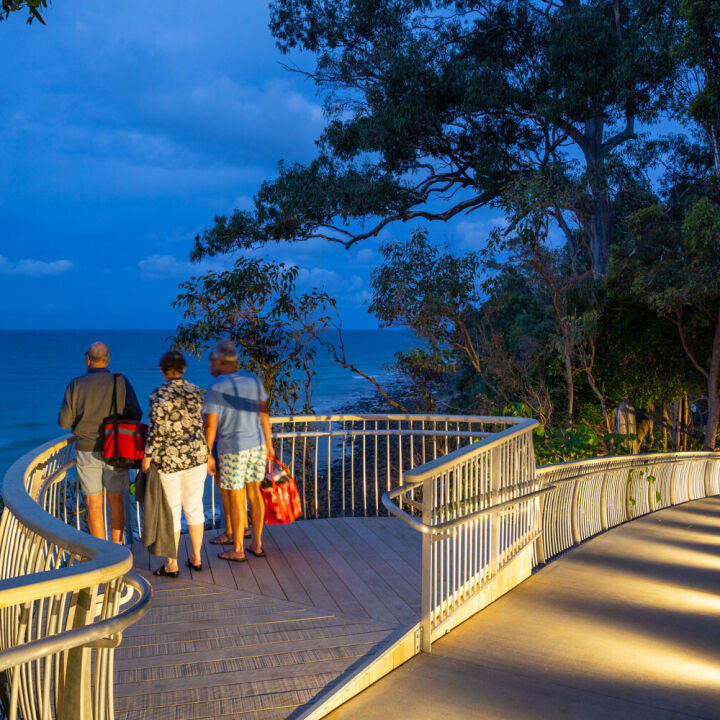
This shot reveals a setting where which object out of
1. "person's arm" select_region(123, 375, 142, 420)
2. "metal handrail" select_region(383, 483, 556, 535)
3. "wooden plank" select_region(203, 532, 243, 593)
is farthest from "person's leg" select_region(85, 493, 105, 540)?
"metal handrail" select_region(383, 483, 556, 535)

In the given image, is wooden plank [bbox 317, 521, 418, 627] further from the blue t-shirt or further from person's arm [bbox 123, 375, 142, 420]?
person's arm [bbox 123, 375, 142, 420]

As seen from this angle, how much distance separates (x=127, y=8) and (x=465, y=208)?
585ft

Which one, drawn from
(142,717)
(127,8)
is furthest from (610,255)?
(127,8)

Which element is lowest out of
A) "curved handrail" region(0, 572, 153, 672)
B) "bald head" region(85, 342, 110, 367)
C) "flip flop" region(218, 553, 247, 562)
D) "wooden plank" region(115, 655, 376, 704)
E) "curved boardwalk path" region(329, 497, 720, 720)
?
"curved boardwalk path" region(329, 497, 720, 720)

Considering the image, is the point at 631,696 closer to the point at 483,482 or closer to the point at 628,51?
the point at 483,482

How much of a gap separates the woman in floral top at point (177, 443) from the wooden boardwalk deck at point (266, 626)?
58 cm

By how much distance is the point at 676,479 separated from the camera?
41.4 feet

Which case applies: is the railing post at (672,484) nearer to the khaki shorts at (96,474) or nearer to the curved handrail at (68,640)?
the khaki shorts at (96,474)

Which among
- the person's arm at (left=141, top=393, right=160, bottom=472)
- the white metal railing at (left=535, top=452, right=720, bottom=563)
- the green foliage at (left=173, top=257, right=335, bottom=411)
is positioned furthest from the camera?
the green foliage at (left=173, top=257, right=335, bottom=411)

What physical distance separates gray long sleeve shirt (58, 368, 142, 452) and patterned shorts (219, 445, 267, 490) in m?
0.79

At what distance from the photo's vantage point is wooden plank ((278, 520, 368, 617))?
4710mm

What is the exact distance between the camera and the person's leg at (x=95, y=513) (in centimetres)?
533

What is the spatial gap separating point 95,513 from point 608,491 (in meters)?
6.91

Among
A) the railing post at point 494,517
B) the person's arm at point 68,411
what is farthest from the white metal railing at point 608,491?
the person's arm at point 68,411
